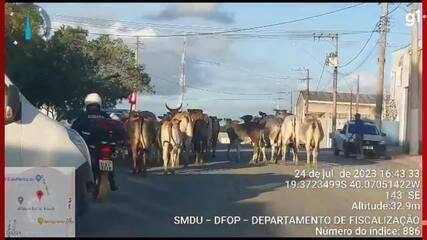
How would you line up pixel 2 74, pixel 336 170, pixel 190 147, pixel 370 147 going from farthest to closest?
pixel 190 147 < pixel 370 147 < pixel 336 170 < pixel 2 74

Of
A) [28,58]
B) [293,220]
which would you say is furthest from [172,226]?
[28,58]

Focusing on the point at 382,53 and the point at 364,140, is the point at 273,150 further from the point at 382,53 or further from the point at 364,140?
the point at 382,53

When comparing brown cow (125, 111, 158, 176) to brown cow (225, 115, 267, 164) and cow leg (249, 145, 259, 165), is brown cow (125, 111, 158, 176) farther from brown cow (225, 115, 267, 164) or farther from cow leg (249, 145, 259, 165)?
cow leg (249, 145, 259, 165)

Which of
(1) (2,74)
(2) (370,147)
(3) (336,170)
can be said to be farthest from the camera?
(2) (370,147)

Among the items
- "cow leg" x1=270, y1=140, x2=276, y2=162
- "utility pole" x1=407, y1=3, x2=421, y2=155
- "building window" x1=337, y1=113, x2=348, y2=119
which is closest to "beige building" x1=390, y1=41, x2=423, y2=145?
"utility pole" x1=407, y1=3, x2=421, y2=155

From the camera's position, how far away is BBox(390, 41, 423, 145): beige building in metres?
6.35

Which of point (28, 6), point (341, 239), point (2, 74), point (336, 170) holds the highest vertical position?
point (28, 6)

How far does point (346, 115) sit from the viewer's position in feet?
21.8

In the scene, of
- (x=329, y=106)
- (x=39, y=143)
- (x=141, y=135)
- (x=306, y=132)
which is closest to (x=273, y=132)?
(x=306, y=132)

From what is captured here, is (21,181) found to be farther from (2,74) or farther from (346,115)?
(346,115)

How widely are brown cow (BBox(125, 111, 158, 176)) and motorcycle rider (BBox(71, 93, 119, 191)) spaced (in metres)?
0.18

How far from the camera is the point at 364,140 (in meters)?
6.90

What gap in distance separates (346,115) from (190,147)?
137 cm

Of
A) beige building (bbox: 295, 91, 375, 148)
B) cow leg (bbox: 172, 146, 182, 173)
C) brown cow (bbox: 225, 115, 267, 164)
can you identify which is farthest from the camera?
cow leg (bbox: 172, 146, 182, 173)
